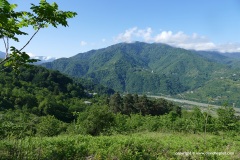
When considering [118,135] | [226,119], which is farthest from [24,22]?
[226,119]

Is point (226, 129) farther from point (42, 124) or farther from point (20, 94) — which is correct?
point (20, 94)

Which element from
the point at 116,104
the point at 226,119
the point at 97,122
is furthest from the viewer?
the point at 116,104

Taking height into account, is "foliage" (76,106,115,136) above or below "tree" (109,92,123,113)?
above

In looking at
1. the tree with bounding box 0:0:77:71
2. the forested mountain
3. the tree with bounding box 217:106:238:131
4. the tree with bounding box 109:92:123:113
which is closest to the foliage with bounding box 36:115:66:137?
the tree with bounding box 217:106:238:131

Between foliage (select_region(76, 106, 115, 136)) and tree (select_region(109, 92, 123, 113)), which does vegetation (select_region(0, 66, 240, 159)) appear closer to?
foliage (select_region(76, 106, 115, 136))

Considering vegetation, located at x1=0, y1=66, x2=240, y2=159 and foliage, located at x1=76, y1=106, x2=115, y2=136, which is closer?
vegetation, located at x1=0, y1=66, x2=240, y2=159

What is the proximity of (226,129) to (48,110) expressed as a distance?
78.3 meters

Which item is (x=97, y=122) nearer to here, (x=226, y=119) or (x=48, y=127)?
(x=48, y=127)

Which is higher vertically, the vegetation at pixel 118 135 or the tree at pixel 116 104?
the vegetation at pixel 118 135

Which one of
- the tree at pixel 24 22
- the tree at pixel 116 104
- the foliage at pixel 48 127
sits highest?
the tree at pixel 24 22

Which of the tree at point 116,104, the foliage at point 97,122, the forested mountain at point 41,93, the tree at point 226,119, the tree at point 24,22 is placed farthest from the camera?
the forested mountain at point 41,93

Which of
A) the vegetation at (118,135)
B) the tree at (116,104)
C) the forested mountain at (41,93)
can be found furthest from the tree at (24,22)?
the tree at (116,104)

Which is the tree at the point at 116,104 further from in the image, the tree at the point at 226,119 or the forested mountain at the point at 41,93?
the tree at the point at 226,119

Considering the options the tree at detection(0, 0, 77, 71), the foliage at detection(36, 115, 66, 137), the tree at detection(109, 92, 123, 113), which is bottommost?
the tree at detection(109, 92, 123, 113)
